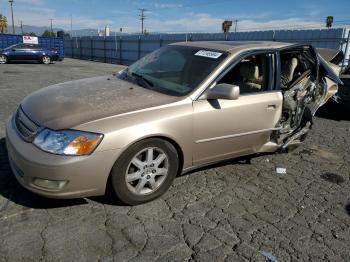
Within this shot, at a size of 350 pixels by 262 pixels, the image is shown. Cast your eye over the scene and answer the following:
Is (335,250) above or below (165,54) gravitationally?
below

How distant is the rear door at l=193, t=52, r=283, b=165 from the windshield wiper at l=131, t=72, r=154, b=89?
0.67 metres

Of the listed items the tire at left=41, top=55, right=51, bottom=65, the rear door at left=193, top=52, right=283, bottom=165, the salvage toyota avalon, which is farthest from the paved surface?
the tire at left=41, top=55, right=51, bottom=65

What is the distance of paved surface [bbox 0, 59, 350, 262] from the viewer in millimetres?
2666

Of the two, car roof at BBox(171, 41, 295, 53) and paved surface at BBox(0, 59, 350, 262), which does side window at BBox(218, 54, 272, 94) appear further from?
paved surface at BBox(0, 59, 350, 262)

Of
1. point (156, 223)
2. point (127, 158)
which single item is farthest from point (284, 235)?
point (127, 158)

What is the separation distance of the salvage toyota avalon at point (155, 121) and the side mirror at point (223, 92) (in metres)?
0.01

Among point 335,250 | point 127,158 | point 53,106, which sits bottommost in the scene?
point 335,250

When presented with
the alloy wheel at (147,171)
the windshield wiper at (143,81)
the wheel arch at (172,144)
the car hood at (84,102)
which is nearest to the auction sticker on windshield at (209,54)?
the windshield wiper at (143,81)

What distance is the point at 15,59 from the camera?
22.1 meters

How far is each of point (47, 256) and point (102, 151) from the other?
0.91 m

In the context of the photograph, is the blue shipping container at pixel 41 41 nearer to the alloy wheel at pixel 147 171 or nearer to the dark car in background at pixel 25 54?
the dark car in background at pixel 25 54

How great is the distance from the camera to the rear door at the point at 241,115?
3.54m

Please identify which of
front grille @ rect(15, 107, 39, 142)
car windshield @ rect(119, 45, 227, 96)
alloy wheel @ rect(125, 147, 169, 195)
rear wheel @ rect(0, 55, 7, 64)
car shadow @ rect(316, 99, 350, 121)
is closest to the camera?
front grille @ rect(15, 107, 39, 142)

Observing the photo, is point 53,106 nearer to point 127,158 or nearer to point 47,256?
point 127,158
